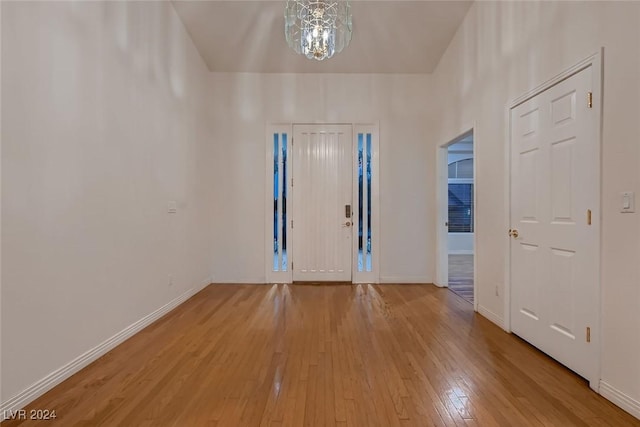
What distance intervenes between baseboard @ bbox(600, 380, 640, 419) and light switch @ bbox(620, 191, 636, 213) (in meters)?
1.03

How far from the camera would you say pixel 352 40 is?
4.08 m

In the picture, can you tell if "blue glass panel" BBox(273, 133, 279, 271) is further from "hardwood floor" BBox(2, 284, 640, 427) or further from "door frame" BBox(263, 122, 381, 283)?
"hardwood floor" BBox(2, 284, 640, 427)

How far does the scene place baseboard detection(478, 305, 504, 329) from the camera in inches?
117

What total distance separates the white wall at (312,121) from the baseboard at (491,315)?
1.46 meters

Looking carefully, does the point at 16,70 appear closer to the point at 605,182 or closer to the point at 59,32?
the point at 59,32

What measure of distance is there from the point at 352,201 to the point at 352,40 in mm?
2228

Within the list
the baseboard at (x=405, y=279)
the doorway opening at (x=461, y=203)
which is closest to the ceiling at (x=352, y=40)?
the baseboard at (x=405, y=279)

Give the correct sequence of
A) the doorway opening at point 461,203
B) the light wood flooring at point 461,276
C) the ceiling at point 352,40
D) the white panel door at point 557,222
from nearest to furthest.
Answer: the white panel door at point 557,222 → the ceiling at point 352,40 → the light wood flooring at point 461,276 → the doorway opening at point 461,203

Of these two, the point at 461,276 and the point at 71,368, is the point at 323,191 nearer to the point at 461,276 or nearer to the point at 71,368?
the point at 461,276

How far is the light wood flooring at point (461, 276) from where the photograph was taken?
4283 millimetres

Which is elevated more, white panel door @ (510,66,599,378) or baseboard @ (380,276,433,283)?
white panel door @ (510,66,599,378)

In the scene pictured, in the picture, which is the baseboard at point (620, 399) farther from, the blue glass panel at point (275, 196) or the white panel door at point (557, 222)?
the blue glass panel at point (275, 196)

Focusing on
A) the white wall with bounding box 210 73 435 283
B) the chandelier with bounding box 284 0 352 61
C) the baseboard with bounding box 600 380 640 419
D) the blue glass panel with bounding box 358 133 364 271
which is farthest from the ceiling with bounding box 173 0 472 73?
the baseboard with bounding box 600 380 640 419

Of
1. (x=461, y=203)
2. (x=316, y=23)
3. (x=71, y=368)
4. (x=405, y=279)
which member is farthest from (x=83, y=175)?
(x=461, y=203)
